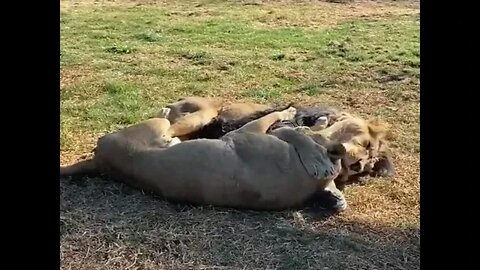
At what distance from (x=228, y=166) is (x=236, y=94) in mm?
2558

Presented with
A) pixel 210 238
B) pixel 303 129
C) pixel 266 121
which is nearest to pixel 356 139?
pixel 303 129

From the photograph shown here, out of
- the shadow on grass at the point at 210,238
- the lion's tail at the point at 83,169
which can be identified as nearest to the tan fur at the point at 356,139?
the shadow on grass at the point at 210,238

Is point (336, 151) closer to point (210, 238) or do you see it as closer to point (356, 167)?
point (356, 167)

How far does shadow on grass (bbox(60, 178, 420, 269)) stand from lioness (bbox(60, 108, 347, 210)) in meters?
0.09

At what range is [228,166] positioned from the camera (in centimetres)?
408

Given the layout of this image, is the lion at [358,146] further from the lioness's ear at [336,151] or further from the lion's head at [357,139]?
the lioness's ear at [336,151]

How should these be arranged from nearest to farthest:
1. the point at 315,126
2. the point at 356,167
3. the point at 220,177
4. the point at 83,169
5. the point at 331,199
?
the point at 220,177 → the point at 331,199 → the point at 83,169 → the point at 356,167 → the point at 315,126

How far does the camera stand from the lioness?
406cm

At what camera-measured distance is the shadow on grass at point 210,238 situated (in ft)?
11.6

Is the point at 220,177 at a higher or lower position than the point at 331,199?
higher

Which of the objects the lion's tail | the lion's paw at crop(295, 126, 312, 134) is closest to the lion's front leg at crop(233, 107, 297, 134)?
the lion's paw at crop(295, 126, 312, 134)

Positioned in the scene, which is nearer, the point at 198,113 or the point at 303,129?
the point at 303,129

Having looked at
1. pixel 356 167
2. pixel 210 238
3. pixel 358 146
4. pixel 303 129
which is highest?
pixel 303 129
